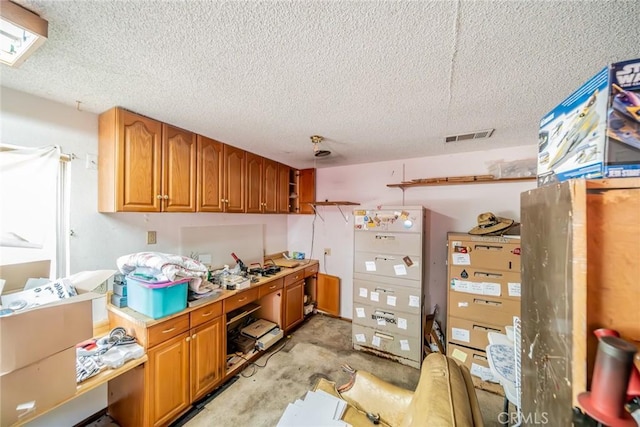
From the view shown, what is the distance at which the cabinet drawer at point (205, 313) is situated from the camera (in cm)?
190

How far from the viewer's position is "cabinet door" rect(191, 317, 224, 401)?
1.90 meters

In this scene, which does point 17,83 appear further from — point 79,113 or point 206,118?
point 206,118

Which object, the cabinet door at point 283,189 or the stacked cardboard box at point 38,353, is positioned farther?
the cabinet door at point 283,189

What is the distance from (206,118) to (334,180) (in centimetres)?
213

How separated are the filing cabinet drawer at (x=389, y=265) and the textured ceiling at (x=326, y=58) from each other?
142cm

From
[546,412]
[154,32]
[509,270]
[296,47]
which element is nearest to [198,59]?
[154,32]

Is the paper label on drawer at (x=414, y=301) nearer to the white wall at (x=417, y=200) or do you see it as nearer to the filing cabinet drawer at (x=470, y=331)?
the filing cabinet drawer at (x=470, y=331)

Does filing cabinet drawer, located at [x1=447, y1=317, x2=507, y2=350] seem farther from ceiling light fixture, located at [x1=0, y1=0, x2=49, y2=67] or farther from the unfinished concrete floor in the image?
ceiling light fixture, located at [x1=0, y1=0, x2=49, y2=67]

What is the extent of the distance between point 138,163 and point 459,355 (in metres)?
3.37

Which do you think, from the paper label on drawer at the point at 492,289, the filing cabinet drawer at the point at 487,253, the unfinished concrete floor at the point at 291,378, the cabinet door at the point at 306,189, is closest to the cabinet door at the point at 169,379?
the unfinished concrete floor at the point at 291,378

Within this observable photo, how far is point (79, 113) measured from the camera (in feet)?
5.68

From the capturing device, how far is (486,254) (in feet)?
7.30

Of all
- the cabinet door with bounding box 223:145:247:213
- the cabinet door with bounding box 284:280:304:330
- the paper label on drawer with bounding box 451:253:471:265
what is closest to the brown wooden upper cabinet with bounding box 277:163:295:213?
the cabinet door with bounding box 223:145:247:213

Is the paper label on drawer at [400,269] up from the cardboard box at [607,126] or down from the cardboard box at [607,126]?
down
